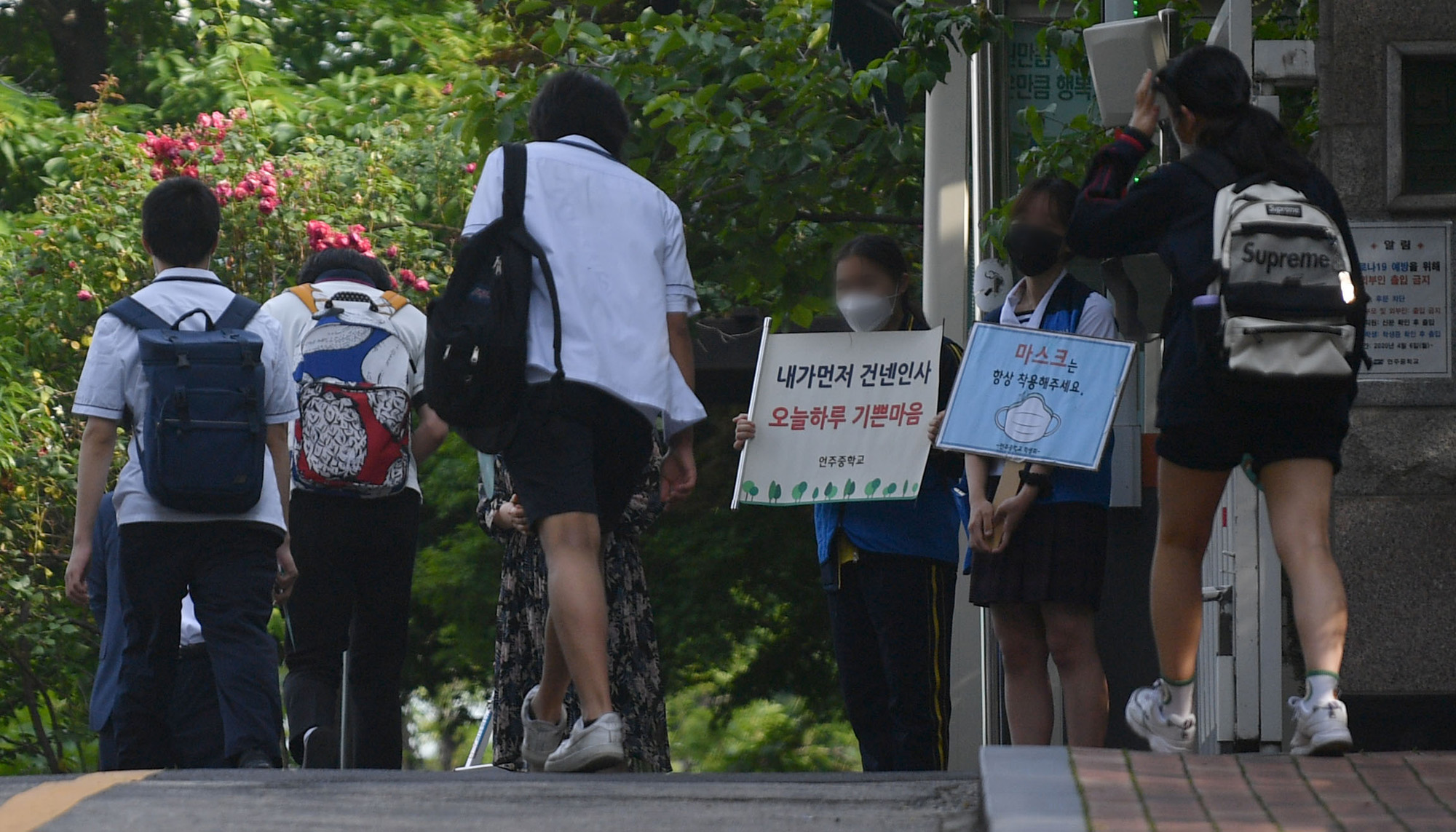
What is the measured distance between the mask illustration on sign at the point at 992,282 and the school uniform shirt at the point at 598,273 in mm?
3082

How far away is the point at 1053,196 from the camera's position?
20.6 feet

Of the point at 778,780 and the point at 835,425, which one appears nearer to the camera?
the point at 778,780

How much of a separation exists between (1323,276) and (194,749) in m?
3.93

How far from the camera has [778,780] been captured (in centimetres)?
540

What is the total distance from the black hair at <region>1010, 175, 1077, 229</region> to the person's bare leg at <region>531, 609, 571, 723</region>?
1783mm

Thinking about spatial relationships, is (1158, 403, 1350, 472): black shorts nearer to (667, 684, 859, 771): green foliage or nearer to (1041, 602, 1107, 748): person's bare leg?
(1041, 602, 1107, 748): person's bare leg

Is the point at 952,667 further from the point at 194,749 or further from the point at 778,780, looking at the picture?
the point at 778,780

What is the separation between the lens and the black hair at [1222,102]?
5.32 meters

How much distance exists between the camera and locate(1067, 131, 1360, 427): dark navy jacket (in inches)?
207

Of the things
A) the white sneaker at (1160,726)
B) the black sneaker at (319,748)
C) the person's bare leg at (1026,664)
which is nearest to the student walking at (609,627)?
the black sneaker at (319,748)

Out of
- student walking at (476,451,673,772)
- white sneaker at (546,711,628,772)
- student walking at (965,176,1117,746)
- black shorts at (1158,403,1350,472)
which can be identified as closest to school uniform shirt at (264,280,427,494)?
student walking at (476,451,673,772)

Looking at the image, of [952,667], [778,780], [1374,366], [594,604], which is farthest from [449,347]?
[952,667]

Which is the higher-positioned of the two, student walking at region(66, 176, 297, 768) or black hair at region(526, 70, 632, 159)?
black hair at region(526, 70, 632, 159)

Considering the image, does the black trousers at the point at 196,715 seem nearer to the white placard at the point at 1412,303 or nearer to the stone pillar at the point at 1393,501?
the stone pillar at the point at 1393,501
